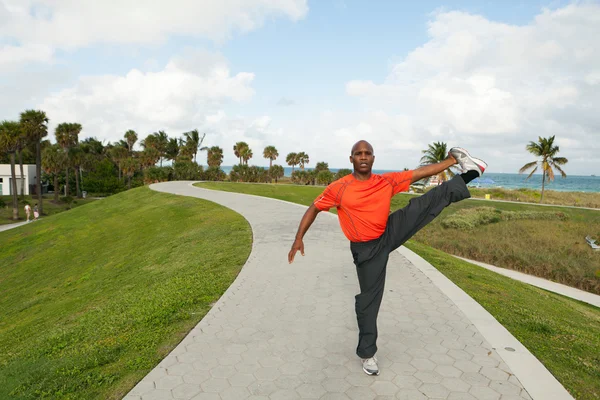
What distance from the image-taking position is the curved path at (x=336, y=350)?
335cm

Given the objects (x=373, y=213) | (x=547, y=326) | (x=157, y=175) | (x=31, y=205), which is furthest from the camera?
(x=157, y=175)

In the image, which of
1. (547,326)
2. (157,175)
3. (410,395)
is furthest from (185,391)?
(157,175)

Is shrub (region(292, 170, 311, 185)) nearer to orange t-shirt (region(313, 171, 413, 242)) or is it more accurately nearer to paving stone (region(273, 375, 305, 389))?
orange t-shirt (region(313, 171, 413, 242))

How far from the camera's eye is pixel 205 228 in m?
13.2

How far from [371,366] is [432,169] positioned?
2042mm

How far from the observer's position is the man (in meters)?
3.31

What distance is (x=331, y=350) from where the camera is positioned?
4094 millimetres

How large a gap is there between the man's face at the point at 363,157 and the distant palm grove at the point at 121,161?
1276 inches

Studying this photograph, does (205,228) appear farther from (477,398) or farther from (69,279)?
(477,398)

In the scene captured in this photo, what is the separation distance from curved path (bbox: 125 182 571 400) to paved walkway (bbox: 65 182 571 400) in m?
0.01

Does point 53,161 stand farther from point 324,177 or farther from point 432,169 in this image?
point 432,169

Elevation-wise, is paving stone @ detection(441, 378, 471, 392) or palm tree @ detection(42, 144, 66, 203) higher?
palm tree @ detection(42, 144, 66, 203)

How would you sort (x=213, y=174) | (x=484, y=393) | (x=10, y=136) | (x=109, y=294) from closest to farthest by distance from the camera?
1. (x=484, y=393)
2. (x=109, y=294)
3. (x=10, y=136)
4. (x=213, y=174)

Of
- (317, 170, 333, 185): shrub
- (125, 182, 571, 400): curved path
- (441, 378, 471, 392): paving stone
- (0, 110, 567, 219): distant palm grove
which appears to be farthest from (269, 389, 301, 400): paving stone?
(317, 170, 333, 185): shrub
